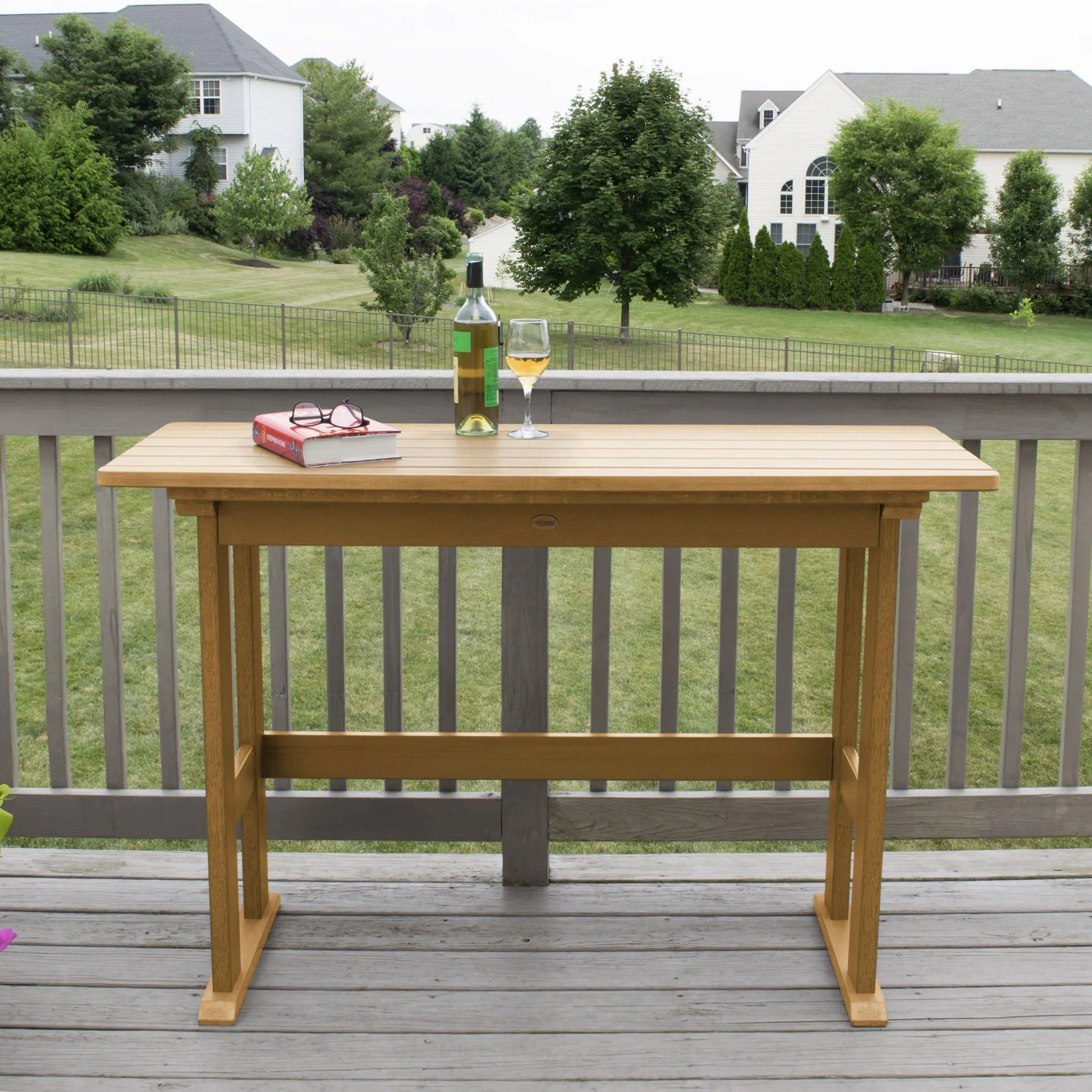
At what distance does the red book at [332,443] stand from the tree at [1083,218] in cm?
3671

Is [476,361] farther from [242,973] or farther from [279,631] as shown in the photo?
[242,973]

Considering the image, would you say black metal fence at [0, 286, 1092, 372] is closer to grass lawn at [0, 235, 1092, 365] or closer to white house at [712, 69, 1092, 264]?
grass lawn at [0, 235, 1092, 365]

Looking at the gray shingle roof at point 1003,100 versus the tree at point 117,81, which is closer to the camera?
the tree at point 117,81

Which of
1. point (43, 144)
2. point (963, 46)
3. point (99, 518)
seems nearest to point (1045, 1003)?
point (99, 518)

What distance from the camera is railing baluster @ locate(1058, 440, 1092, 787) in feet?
7.17

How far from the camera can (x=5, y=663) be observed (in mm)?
2168

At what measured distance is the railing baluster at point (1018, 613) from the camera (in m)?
2.14

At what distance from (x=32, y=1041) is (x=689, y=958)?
3.31 ft

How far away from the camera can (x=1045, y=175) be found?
33.7 metres

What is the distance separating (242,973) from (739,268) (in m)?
32.6

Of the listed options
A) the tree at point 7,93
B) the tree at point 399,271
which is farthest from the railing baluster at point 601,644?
the tree at point 7,93

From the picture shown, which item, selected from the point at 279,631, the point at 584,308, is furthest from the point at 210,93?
the point at 279,631

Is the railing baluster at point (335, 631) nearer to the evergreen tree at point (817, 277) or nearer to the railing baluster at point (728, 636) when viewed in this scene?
the railing baluster at point (728, 636)

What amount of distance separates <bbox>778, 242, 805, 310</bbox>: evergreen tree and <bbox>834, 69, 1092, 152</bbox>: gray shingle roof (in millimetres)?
9838
